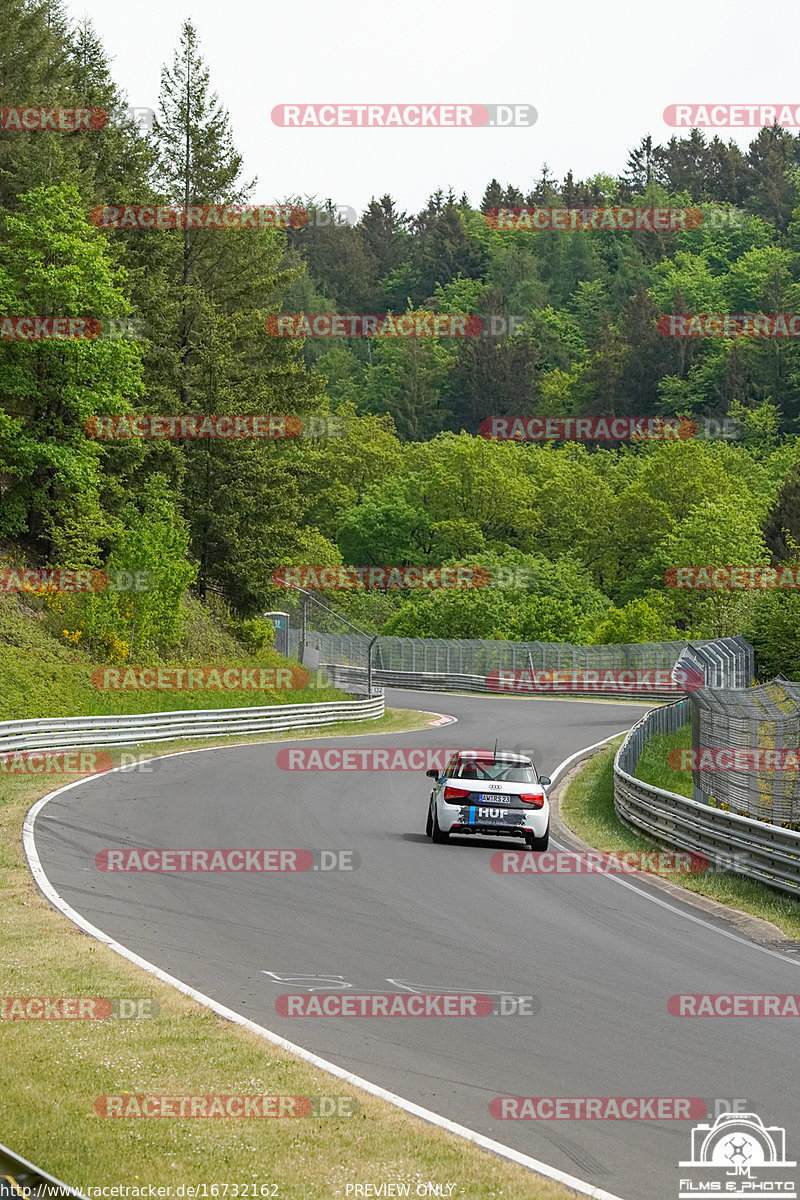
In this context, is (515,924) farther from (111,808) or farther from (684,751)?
(684,751)

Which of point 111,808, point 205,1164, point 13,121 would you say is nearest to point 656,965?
point 205,1164

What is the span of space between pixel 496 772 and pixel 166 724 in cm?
1751

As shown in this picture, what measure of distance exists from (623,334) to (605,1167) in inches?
5804

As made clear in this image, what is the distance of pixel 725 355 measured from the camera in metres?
139
